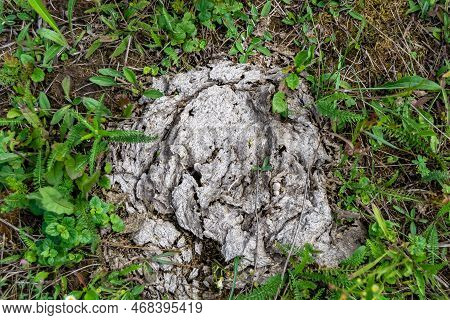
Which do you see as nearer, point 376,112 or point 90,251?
point 90,251

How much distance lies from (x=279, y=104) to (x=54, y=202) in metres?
1.29

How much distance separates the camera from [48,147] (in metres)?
2.26

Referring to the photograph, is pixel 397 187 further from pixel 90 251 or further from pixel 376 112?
pixel 90 251

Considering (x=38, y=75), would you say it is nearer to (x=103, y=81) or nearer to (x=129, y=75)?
(x=103, y=81)

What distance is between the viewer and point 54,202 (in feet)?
6.78

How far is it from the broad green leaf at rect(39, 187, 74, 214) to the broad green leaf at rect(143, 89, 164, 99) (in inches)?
28.7

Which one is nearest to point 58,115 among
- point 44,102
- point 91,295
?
point 44,102

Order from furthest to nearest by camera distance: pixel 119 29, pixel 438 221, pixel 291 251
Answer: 1. pixel 119 29
2. pixel 438 221
3. pixel 291 251

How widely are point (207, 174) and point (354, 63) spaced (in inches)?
46.6

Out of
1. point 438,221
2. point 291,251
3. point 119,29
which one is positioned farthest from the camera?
point 119,29

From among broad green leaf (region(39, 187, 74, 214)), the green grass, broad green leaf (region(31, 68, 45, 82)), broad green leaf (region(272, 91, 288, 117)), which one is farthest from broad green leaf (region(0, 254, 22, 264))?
broad green leaf (region(272, 91, 288, 117))

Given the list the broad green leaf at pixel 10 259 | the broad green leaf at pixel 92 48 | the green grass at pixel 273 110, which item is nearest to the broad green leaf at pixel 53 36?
the green grass at pixel 273 110

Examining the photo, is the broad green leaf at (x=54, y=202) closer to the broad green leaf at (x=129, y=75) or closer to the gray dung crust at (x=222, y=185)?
the gray dung crust at (x=222, y=185)

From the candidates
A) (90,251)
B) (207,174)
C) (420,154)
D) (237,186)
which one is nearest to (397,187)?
(420,154)
